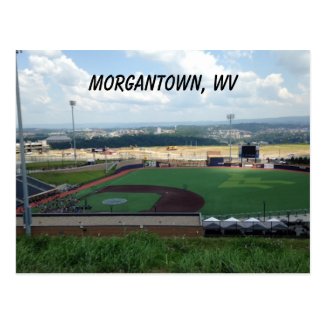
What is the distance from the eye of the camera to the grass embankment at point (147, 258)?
741 cm

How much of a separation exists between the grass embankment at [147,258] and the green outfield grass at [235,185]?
6439 mm

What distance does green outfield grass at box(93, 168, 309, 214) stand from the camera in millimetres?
16047

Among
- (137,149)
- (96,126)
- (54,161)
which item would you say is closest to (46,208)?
(96,126)

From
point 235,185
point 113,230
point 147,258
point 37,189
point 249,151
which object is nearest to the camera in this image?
point 147,258

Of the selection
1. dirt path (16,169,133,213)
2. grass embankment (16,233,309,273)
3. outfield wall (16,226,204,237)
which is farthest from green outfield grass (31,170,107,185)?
grass embankment (16,233,309,273)

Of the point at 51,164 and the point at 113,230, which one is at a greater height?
the point at 51,164

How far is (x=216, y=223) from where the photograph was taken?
1174cm

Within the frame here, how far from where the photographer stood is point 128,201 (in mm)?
17234

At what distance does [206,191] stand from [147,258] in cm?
1219

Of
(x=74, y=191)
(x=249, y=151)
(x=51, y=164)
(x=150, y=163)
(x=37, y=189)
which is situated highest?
(x=249, y=151)

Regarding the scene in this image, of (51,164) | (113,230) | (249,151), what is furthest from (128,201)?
(249,151)

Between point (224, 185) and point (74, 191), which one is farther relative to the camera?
point (224, 185)

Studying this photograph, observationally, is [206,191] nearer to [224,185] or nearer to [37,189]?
[224,185]

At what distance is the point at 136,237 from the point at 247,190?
37.4 ft
